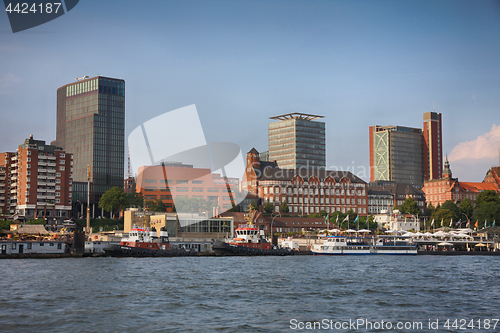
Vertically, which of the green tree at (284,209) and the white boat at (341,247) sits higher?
the green tree at (284,209)

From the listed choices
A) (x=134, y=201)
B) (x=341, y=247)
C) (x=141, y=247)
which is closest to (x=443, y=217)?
(x=341, y=247)

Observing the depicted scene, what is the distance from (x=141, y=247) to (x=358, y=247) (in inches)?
1892

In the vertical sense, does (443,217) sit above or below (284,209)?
below

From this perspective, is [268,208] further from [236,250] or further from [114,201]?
[236,250]

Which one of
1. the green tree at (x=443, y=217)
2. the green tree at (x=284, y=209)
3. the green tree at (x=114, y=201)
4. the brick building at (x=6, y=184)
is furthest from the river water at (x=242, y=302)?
the green tree at (x=284, y=209)

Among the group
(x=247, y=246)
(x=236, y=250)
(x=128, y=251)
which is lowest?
(x=236, y=250)

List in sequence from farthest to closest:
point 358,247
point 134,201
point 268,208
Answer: point 268,208 < point 134,201 < point 358,247

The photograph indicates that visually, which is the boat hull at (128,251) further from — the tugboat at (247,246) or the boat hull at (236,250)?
the tugboat at (247,246)

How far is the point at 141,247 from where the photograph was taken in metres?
102

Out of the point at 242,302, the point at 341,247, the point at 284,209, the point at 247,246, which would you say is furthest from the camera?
the point at 284,209

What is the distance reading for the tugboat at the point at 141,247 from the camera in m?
100

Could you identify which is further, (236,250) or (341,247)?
(341,247)

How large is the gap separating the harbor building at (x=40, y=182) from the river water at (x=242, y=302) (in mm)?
107408

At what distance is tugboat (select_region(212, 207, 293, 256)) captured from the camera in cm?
11025
